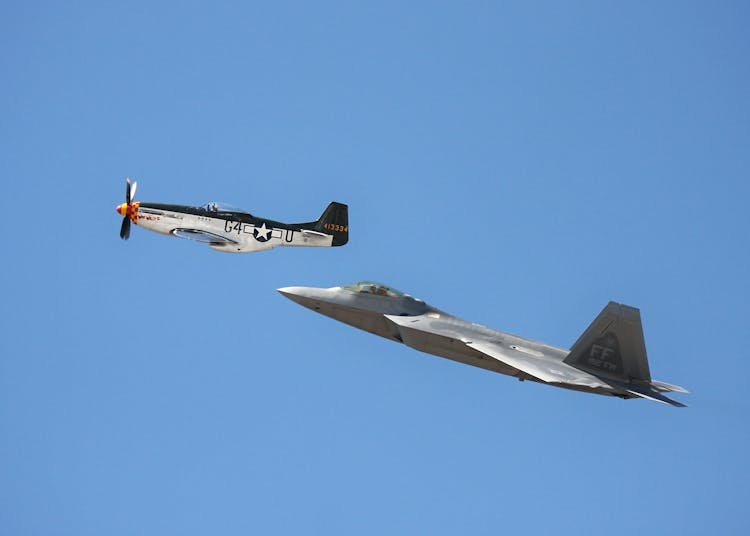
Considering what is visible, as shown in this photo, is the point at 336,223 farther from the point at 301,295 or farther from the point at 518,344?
the point at 518,344

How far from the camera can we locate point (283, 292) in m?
43.7

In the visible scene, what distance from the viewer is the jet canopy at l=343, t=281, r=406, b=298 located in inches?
1724

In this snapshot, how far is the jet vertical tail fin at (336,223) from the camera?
54219 millimetres

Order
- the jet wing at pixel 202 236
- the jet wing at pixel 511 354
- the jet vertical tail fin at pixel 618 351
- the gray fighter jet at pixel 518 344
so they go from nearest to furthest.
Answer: the jet wing at pixel 511 354, the gray fighter jet at pixel 518 344, the jet vertical tail fin at pixel 618 351, the jet wing at pixel 202 236

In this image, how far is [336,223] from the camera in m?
54.3

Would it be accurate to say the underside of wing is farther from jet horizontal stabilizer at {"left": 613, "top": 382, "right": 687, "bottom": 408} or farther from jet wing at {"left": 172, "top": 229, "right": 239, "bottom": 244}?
jet wing at {"left": 172, "top": 229, "right": 239, "bottom": 244}

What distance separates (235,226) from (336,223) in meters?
4.62

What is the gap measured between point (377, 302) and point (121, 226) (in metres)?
16.6

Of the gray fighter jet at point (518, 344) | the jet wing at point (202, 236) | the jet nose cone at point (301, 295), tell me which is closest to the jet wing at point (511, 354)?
the gray fighter jet at point (518, 344)

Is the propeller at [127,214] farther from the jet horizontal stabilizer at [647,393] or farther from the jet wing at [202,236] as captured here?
the jet horizontal stabilizer at [647,393]

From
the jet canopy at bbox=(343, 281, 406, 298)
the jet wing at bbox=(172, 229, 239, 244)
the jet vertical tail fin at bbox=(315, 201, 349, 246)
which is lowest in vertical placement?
the jet canopy at bbox=(343, 281, 406, 298)

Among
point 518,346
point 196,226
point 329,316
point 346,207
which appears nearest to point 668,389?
point 518,346

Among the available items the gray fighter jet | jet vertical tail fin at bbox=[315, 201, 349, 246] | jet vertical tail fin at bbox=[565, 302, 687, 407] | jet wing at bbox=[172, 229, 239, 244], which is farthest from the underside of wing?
jet wing at bbox=[172, 229, 239, 244]

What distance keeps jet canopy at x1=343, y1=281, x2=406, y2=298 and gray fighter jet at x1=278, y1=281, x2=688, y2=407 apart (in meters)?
0.06
